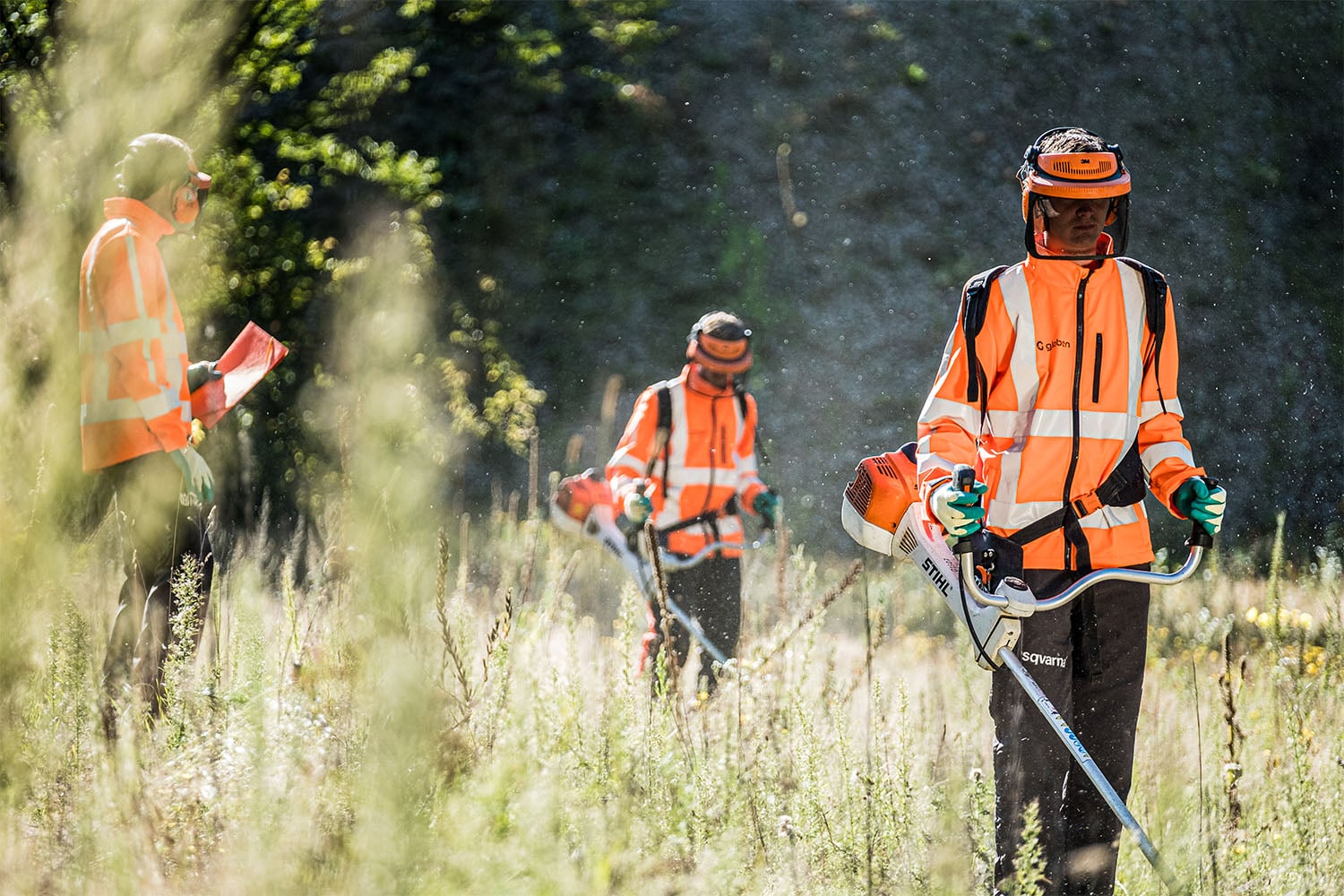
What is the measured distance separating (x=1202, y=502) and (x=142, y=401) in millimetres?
2521

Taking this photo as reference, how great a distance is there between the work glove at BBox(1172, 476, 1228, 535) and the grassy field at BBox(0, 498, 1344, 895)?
29 cm

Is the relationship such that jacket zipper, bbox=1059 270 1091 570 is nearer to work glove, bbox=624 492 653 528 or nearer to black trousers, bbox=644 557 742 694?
work glove, bbox=624 492 653 528

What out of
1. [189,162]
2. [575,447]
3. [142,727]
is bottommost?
[575,447]

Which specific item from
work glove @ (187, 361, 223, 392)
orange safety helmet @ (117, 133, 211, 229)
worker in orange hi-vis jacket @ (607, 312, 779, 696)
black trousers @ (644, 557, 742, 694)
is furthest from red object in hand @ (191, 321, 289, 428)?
orange safety helmet @ (117, 133, 211, 229)

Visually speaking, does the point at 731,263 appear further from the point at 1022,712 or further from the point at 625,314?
the point at 1022,712

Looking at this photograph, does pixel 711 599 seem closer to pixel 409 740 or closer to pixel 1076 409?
pixel 1076 409

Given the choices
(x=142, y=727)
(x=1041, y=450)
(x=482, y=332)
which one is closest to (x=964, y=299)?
(x=1041, y=450)

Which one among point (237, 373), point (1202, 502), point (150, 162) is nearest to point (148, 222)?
point (237, 373)

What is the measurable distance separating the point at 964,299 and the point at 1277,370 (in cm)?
1264

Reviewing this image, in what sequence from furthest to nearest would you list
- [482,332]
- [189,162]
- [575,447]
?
[482,332] < [575,447] < [189,162]

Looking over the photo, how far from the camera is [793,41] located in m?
15.1

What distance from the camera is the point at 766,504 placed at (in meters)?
5.06

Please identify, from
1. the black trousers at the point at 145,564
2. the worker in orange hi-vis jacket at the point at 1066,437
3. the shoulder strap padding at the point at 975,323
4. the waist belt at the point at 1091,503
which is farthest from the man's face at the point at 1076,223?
the black trousers at the point at 145,564

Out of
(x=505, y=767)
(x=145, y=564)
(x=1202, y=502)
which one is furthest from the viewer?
(x=1202, y=502)
